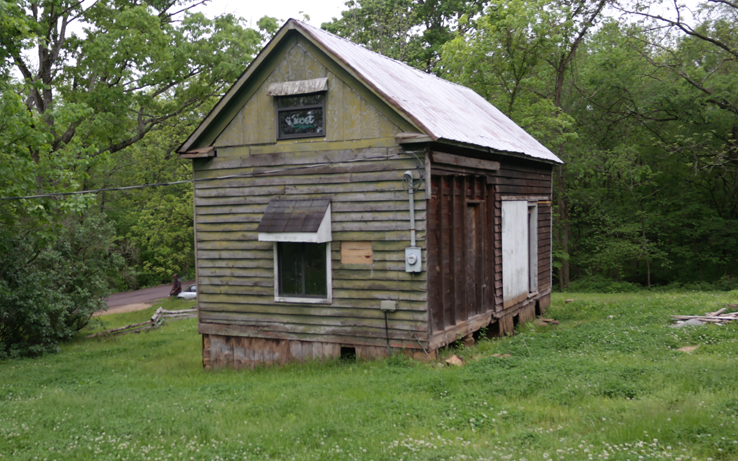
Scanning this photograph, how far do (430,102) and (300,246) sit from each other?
4.39 m

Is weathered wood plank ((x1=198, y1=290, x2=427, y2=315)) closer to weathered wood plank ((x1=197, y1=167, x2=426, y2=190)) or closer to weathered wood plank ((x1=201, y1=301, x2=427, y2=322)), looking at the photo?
weathered wood plank ((x1=201, y1=301, x2=427, y2=322))

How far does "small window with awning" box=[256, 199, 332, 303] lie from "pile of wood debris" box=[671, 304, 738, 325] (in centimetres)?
827

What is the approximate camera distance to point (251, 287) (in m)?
12.4

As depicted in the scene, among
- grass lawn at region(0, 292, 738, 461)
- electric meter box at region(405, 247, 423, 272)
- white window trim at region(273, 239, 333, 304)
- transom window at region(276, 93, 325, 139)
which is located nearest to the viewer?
grass lawn at region(0, 292, 738, 461)

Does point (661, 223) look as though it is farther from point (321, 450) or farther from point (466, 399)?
point (321, 450)

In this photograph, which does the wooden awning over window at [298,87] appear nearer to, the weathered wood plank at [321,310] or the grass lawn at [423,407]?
the weathered wood plank at [321,310]

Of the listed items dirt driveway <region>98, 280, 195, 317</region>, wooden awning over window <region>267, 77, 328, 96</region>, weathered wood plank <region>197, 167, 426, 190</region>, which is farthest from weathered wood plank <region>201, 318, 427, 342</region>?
dirt driveway <region>98, 280, 195, 317</region>

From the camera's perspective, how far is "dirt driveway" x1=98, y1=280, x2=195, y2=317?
28.3 meters

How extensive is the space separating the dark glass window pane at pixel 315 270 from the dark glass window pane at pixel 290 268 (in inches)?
5.9

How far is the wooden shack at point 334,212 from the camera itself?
36.2 ft

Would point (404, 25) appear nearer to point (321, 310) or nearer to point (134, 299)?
point (134, 299)

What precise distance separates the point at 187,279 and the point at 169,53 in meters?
23.7

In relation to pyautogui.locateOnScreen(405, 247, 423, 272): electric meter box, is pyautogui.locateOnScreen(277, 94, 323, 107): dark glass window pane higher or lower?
higher

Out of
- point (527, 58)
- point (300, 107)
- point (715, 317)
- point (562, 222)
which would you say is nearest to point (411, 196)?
point (300, 107)
